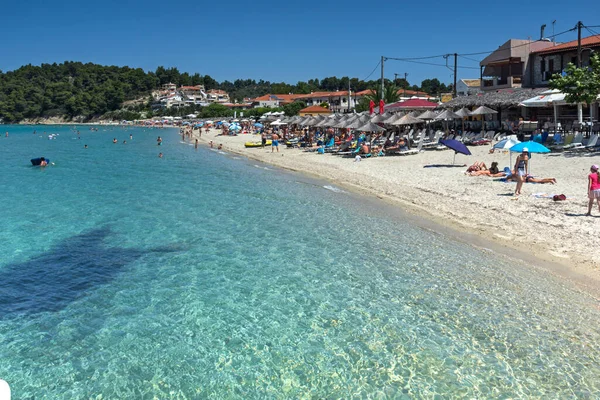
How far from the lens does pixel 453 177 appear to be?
18094 millimetres

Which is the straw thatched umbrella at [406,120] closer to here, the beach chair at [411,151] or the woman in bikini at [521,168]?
the beach chair at [411,151]

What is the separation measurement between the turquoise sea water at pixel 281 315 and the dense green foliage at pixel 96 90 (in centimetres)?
12259

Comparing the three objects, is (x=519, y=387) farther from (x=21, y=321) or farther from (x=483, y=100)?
(x=483, y=100)

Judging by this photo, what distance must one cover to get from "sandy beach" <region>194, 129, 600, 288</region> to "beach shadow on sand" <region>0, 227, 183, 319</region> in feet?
25.1

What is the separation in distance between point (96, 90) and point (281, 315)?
167040mm

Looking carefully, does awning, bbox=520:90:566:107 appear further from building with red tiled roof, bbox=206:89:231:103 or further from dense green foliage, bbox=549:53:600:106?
building with red tiled roof, bbox=206:89:231:103

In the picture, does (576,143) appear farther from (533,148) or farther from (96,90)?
(96,90)

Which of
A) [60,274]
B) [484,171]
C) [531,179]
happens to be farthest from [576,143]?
[60,274]

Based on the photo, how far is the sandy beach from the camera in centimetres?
994

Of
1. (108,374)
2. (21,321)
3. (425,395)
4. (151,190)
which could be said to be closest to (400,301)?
(425,395)

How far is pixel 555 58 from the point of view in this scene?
117 ft

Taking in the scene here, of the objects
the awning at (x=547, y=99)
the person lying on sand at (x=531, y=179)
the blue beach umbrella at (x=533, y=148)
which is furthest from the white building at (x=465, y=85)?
the blue beach umbrella at (x=533, y=148)

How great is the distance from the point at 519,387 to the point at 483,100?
1023 inches

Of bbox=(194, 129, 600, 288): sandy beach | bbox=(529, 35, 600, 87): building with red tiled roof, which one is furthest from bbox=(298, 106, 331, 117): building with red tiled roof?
bbox=(194, 129, 600, 288): sandy beach
